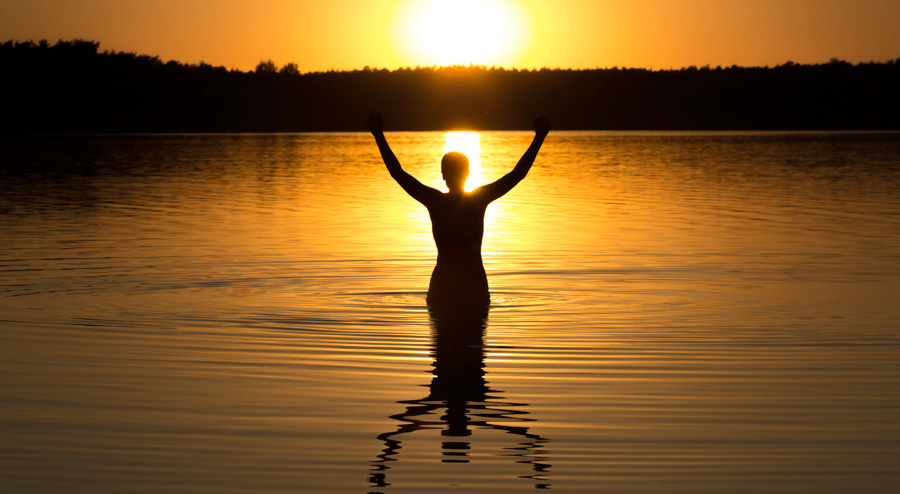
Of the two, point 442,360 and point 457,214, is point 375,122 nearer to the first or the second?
point 457,214

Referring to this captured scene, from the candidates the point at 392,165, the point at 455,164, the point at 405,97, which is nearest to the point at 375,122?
the point at 392,165

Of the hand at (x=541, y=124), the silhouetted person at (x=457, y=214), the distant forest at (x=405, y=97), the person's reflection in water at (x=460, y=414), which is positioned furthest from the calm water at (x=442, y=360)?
the distant forest at (x=405, y=97)

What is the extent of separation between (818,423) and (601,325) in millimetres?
4184

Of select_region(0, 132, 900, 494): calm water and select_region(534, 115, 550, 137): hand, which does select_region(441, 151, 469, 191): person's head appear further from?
select_region(0, 132, 900, 494): calm water

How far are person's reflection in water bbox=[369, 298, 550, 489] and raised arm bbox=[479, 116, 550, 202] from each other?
138cm

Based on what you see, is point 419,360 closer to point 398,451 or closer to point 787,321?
point 398,451

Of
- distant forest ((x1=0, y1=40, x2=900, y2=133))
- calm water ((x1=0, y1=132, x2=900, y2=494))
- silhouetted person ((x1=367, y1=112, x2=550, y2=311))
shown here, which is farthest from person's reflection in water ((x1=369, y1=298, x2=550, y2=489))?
distant forest ((x1=0, y1=40, x2=900, y2=133))

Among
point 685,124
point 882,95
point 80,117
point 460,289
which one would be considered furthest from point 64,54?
point 460,289

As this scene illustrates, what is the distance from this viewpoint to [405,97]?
158 metres

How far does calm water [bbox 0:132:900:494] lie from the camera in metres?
6.82

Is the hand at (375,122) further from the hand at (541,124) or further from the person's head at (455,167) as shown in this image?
the hand at (541,124)

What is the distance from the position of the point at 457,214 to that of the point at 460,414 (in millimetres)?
3860

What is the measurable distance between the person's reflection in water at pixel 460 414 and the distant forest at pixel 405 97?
11995 cm

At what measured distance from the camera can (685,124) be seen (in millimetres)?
146125
